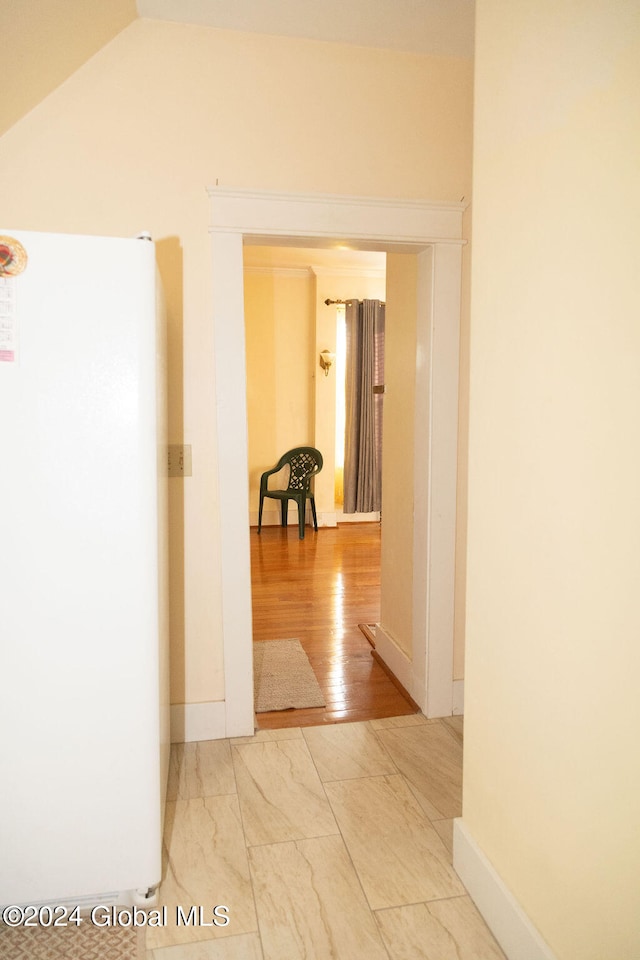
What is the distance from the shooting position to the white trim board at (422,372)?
94.4 inches

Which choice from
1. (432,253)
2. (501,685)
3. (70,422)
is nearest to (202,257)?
(432,253)

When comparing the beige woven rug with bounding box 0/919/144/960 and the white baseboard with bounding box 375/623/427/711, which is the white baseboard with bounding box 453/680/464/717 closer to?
the white baseboard with bounding box 375/623/427/711

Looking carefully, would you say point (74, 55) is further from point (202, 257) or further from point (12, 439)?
point (12, 439)

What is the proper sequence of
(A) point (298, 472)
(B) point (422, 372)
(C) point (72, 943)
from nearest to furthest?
(C) point (72, 943) → (B) point (422, 372) → (A) point (298, 472)

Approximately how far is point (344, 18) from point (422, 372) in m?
1.33

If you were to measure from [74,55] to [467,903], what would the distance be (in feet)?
9.54

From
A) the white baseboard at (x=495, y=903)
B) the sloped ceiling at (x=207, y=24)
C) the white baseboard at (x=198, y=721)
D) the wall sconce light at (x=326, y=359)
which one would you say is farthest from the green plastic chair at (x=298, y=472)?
the white baseboard at (x=495, y=903)

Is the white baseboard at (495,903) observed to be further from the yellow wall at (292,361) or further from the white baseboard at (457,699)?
the yellow wall at (292,361)

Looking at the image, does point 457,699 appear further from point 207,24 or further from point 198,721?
point 207,24

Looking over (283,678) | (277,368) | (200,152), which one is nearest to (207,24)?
(200,152)

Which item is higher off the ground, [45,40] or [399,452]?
[45,40]

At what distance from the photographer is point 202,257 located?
2398mm

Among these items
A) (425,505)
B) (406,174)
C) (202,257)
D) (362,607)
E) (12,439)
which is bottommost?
(362,607)

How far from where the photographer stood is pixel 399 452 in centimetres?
318
